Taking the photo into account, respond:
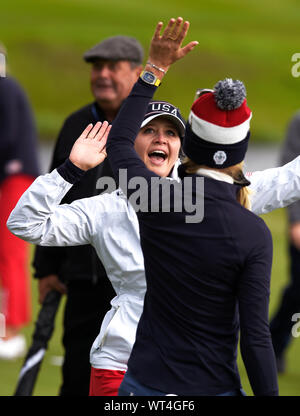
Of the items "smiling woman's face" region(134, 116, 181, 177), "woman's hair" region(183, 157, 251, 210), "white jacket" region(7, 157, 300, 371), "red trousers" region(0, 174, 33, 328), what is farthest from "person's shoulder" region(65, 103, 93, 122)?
"red trousers" region(0, 174, 33, 328)

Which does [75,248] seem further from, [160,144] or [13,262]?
[13,262]

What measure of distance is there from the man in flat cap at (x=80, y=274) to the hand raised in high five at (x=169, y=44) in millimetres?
1758

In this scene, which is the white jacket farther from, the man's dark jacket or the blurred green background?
the blurred green background

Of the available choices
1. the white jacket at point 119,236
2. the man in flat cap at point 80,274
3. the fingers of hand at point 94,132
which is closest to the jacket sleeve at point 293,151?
the man in flat cap at point 80,274

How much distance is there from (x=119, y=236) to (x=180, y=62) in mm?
22976

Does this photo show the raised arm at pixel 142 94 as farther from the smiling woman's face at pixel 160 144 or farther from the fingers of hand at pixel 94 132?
the smiling woman's face at pixel 160 144

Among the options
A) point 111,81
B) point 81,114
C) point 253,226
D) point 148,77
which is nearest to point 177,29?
point 148,77

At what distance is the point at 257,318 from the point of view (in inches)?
119

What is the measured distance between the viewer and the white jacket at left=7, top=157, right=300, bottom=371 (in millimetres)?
3789

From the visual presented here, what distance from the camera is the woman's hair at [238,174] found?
316 cm

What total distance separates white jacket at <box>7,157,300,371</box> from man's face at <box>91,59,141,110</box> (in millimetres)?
1534

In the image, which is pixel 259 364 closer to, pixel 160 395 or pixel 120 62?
pixel 160 395
